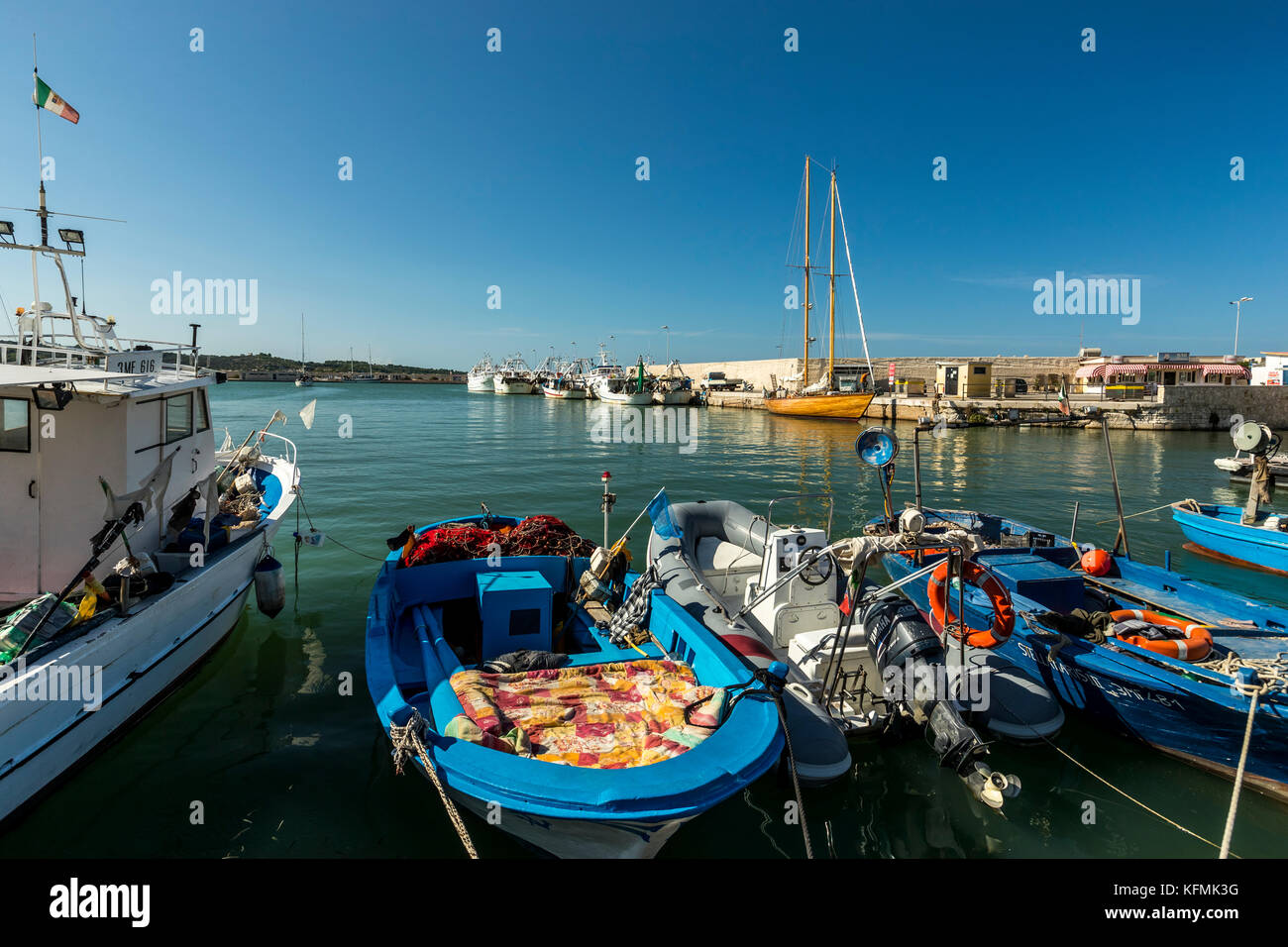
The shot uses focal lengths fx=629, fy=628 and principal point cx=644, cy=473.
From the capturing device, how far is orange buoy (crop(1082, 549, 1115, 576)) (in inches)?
426

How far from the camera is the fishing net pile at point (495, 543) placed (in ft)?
30.3

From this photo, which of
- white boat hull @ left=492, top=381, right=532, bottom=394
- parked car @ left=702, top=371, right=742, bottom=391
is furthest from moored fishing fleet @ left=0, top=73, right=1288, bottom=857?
white boat hull @ left=492, top=381, right=532, bottom=394

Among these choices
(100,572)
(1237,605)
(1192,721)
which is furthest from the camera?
(1237,605)

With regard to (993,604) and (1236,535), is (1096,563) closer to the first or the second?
(993,604)

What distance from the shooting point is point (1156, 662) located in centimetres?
771

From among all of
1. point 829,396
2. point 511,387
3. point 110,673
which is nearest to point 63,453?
point 110,673

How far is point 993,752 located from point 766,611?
127 inches

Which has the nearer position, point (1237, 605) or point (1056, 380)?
point (1237, 605)

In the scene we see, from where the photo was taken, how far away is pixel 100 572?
781 cm

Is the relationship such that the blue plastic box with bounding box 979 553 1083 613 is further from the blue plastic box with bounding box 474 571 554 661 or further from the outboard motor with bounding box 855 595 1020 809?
the blue plastic box with bounding box 474 571 554 661

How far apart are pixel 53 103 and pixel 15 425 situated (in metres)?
4.95
